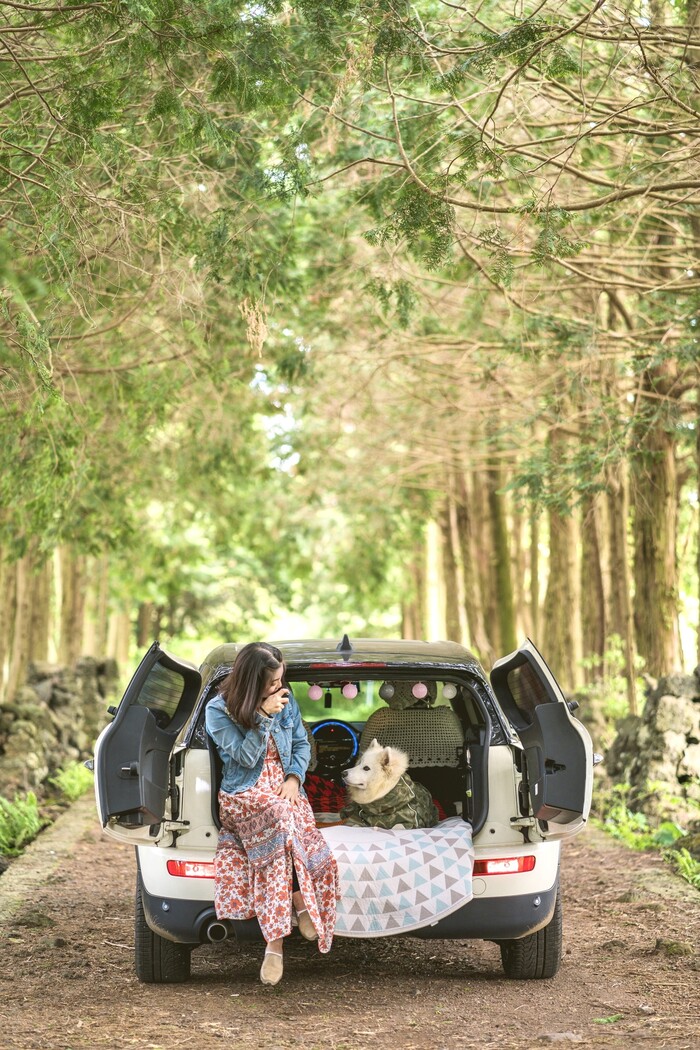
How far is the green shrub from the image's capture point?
1321cm

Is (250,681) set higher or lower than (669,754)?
higher

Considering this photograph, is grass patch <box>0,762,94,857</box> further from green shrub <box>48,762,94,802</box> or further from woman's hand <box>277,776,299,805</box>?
woman's hand <box>277,776,299,805</box>

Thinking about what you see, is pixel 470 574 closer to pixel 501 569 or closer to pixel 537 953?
pixel 501 569

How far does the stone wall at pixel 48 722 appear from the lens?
1328 centimetres

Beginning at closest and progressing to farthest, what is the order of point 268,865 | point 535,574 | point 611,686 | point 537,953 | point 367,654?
point 268,865
point 537,953
point 367,654
point 611,686
point 535,574

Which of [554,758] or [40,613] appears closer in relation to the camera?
[554,758]

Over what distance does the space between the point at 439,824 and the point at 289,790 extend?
3.06 ft

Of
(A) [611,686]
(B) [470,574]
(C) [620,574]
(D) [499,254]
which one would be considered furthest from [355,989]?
(B) [470,574]

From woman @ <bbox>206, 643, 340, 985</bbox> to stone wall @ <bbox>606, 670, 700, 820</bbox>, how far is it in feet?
18.8

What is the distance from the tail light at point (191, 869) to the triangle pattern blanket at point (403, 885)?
2.00 feet

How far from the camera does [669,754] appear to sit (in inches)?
440

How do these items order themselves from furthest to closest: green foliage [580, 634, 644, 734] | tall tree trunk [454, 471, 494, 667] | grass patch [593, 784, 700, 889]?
tall tree trunk [454, 471, 494, 667]
green foliage [580, 634, 644, 734]
grass patch [593, 784, 700, 889]

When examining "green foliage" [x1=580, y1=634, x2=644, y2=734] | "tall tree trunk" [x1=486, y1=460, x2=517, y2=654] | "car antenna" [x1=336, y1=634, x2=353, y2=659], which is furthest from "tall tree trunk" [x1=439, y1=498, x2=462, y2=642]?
"car antenna" [x1=336, y1=634, x2=353, y2=659]

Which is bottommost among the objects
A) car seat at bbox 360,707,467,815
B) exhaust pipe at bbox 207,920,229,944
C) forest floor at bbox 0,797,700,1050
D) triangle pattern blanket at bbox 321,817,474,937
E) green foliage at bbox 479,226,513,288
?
forest floor at bbox 0,797,700,1050
